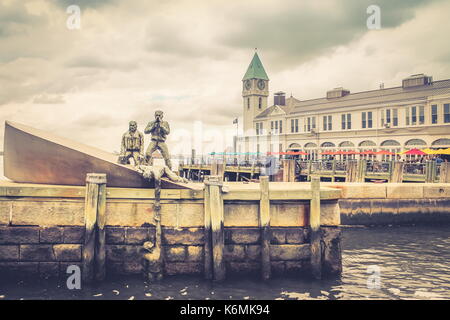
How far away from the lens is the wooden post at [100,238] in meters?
8.07

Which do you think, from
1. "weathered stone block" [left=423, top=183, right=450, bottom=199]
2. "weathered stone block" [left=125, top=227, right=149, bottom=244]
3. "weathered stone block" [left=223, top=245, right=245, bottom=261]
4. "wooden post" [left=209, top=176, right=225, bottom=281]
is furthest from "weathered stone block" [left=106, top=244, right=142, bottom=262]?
"weathered stone block" [left=423, top=183, right=450, bottom=199]

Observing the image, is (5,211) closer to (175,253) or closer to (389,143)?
(175,253)

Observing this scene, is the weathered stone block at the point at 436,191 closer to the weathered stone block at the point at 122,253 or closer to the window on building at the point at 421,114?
the weathered stone block at the point at 122,253

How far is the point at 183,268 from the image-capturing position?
855 cm

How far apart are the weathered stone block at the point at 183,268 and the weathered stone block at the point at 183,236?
489 mm

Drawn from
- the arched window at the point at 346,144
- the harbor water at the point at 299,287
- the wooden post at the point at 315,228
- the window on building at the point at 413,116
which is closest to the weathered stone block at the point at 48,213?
the harbor water at the point at 299,287

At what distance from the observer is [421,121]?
35.7 metres

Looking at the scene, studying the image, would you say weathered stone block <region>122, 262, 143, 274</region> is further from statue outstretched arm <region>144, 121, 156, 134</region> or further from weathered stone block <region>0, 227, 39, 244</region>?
statue outstretched arm <region>144, 121, 156, 134</region>

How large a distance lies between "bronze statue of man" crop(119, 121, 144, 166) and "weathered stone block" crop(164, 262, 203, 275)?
2.88m

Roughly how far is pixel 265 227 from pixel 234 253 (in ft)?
3.15

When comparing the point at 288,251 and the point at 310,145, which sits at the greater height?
the point at 310,145

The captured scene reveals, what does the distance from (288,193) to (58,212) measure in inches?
207

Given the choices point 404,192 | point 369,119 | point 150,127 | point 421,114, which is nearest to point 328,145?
point 369,119
